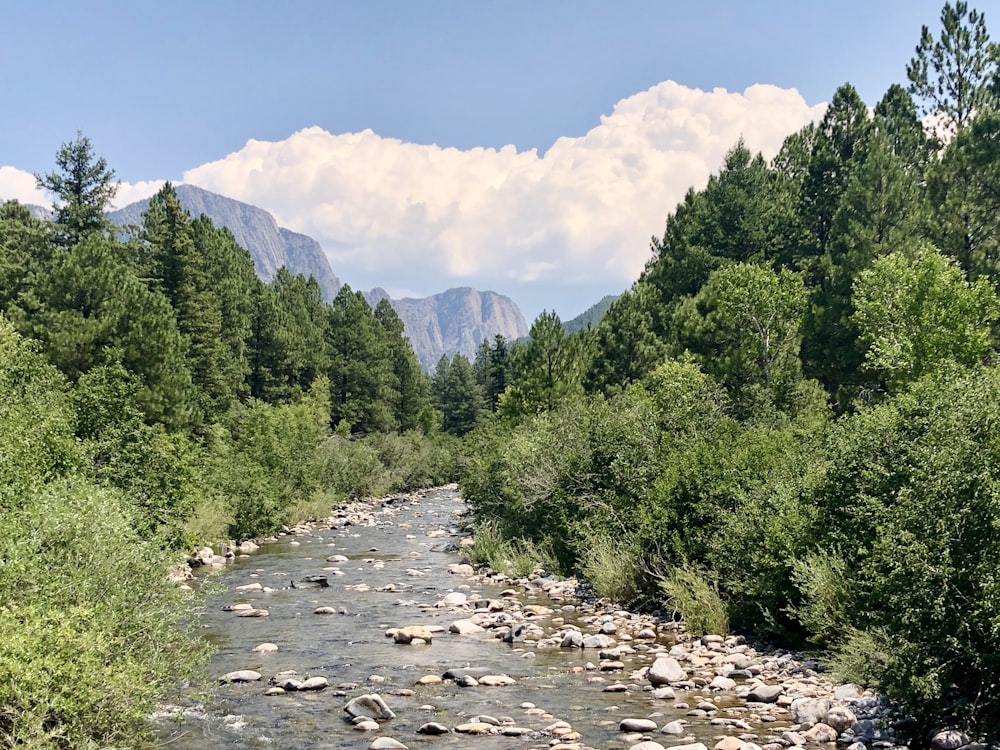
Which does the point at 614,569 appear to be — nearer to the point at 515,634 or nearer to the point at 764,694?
the point at 515,634

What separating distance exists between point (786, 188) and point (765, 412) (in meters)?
34.2

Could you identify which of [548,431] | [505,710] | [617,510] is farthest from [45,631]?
[548,431]

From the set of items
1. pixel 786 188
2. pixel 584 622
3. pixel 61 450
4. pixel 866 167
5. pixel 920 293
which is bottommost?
pixel 584 622

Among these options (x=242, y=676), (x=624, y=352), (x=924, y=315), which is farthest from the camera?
(x=624, y=352)

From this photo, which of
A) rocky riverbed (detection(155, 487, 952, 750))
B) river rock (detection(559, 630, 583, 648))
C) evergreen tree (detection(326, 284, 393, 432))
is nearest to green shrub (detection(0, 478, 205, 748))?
rocky riverbed (detection(155, 487, 952, 750))

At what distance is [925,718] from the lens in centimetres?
939

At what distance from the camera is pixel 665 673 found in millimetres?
12969

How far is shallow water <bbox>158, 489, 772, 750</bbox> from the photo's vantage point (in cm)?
1075

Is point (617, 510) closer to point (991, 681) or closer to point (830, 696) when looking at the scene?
point (830, 696)

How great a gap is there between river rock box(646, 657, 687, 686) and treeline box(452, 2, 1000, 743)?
2.08 metres

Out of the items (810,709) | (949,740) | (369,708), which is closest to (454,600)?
(369,708)

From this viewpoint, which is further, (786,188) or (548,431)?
(786,188)

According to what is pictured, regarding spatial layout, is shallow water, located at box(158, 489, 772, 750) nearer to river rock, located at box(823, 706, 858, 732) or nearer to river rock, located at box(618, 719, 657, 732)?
river rock, located at box(618, 719, 657, 732)

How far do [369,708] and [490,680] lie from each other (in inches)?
96.5
